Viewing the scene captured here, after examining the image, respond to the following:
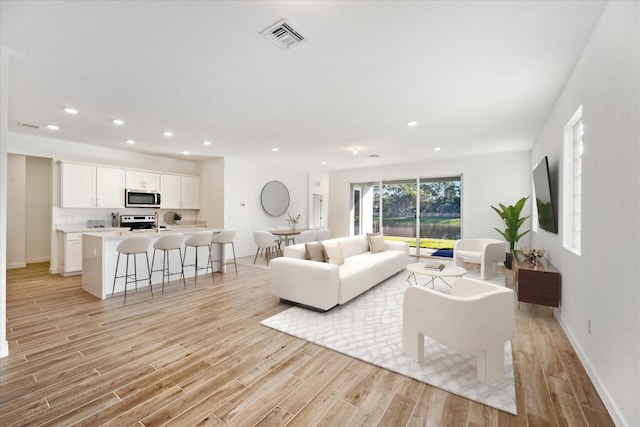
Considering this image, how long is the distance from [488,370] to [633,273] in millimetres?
1063

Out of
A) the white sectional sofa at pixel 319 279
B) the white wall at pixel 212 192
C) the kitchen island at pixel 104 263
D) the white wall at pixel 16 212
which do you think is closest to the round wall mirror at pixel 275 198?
the white wall at pixel 212 192

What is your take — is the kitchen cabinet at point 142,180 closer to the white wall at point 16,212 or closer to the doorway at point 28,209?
the doorway at point 28,209

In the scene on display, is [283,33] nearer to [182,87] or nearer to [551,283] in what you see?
[182,87]

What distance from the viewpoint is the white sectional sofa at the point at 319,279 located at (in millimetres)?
3264

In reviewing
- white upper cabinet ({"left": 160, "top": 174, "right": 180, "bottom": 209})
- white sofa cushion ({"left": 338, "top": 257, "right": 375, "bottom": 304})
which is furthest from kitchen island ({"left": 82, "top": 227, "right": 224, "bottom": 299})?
white sofa cushion ({"left": 338, "top": 257, "right": 375, "bottom": 304})

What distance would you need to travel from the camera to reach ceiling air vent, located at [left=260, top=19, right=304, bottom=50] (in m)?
1.96

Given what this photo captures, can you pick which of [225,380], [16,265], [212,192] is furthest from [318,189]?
[225,380]

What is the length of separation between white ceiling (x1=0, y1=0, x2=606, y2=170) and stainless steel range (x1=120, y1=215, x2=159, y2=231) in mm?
2047

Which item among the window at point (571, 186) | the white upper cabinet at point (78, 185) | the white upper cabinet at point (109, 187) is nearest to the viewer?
the window at point (571, 186)

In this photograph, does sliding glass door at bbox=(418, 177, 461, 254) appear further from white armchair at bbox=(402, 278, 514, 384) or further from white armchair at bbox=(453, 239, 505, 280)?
white armchair at bbox=(402, 278, 514, 384)

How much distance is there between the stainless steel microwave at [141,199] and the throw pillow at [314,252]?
4.32m

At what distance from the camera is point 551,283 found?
3.08m

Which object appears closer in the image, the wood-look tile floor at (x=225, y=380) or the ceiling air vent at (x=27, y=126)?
the wood-look tile floor at (x=225, y=380)

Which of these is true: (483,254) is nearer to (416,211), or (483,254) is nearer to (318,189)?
(416,211)
